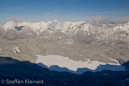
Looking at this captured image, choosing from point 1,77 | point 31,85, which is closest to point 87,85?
point 31,85

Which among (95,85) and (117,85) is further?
(95,85)

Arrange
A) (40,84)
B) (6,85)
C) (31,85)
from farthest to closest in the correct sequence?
(40,84)
(31,85)
(6,85)

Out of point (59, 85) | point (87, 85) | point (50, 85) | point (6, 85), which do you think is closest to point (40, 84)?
point (50, 85)

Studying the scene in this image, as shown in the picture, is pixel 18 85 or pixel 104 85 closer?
pixel 18 85

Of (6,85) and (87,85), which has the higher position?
(6,85)

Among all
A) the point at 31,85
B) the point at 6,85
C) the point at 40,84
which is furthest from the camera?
the point at 40,84

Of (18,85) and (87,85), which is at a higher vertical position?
(18,85)

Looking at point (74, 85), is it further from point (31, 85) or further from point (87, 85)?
point (31, 85)

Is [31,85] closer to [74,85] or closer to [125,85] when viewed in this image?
[74,85]
